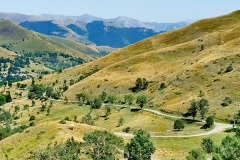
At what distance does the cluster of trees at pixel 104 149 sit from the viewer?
180ft

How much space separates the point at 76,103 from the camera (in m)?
156

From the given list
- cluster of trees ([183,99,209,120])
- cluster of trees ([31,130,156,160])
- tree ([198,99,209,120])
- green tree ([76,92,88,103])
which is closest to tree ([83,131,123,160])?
cluster of trees ([31,130,156,160])

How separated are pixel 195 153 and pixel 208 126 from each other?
1632 inches

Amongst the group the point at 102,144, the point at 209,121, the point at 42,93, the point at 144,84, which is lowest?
the point at 102,144

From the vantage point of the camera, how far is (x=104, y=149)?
195ft

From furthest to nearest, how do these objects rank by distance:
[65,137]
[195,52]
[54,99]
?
[195,52]
[54,99]
[65,137]

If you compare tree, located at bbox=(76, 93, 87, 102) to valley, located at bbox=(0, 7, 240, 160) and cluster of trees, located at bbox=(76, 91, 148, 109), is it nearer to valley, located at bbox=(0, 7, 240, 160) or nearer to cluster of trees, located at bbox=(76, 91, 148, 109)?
cluster of trees, located at bbox=(76, 91, 148, 109)

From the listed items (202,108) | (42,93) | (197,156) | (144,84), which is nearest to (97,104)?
(144,84)

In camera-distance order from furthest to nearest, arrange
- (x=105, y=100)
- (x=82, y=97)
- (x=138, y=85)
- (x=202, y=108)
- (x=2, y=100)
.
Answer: (x=2, y=100), (x=138, y=85), (x=82, y=97), (x=105, y=100), (x=202, y=108)

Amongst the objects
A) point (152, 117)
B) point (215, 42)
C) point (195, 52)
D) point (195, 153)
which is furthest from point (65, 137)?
point (215, 42)

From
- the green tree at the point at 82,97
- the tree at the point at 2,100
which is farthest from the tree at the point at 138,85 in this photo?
the tree at the point at 2,100

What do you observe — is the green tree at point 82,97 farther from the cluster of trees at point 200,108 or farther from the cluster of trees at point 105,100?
the cluster of trees at point 200,108

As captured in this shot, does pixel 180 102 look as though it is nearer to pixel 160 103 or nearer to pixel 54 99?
pixel 160 103

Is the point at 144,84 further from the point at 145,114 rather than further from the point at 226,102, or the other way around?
the point at 226,102
